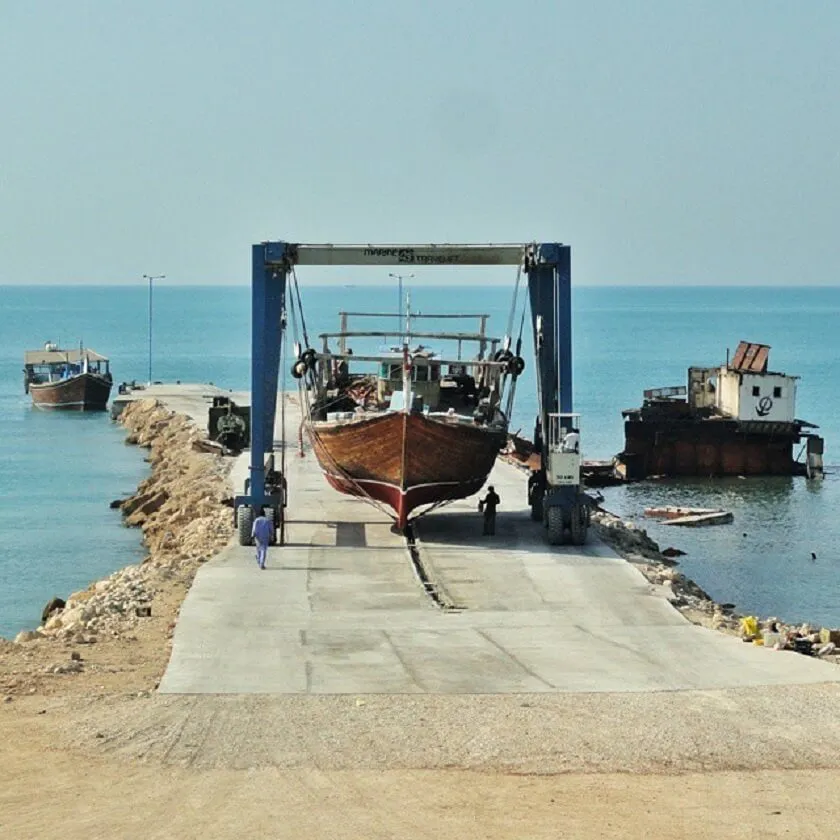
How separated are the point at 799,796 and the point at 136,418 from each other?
73938mm

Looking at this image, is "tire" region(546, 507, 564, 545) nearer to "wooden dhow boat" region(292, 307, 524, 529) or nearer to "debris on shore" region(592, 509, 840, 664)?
"debris on shore" region(592, 509, 840, 664)

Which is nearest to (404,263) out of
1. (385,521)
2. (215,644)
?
(385,521)

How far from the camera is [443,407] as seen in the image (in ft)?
136

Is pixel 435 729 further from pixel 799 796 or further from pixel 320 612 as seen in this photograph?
pixel 320 612

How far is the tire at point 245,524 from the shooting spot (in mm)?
33406

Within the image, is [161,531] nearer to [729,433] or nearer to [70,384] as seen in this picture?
[729,433]

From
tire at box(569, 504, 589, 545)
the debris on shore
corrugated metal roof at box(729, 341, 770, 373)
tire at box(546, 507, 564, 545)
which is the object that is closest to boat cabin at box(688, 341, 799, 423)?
corrugated metal roof at box(729, 341, 770, 373)

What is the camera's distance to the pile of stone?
88.9ft

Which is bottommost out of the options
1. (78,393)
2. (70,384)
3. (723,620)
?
(723,620)

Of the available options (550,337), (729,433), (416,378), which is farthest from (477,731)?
(729,433)

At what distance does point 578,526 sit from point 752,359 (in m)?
38.7

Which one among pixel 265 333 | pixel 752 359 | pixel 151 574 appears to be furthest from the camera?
pixel 752 359

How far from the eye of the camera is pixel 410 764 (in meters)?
17.5

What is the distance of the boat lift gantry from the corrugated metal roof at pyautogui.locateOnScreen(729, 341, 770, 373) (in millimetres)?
34231
